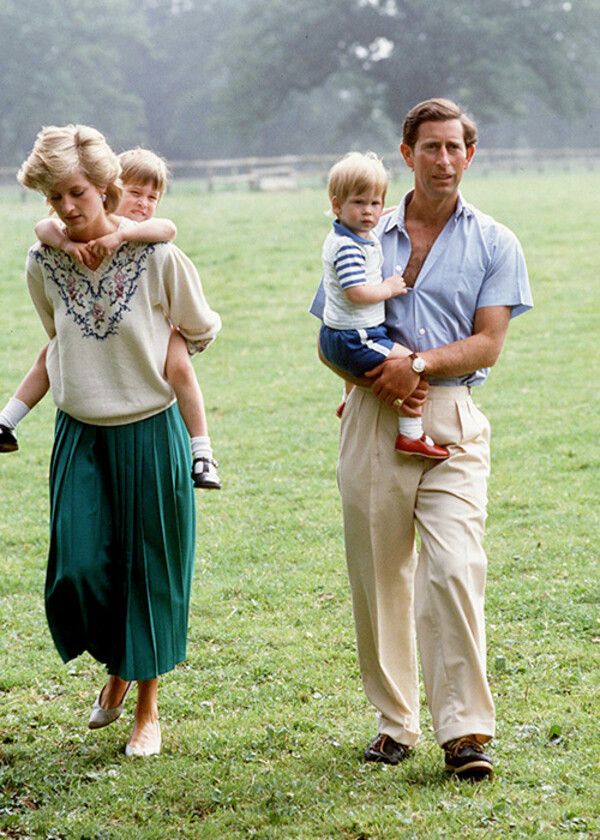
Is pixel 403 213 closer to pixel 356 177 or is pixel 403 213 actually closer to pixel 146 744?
pixel 356 177

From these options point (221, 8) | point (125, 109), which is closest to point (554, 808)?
point (125, 109)

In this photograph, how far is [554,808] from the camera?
172 inches

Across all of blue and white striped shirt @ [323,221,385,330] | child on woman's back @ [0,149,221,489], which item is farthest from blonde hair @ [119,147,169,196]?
blue and white striped shirt @ [323,221,385,330]

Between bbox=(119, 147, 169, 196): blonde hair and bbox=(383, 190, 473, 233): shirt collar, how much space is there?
2.82ft

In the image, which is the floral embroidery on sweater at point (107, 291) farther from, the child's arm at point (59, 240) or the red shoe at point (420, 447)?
the red shoe at point (420, 447)

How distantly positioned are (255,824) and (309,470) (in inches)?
227

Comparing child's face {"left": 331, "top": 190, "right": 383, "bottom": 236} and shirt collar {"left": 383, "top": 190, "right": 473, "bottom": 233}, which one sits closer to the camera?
child's face {"left": 331, "top": 190, "right": 383, "bottom": 236}

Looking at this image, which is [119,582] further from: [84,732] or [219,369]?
[219,369]

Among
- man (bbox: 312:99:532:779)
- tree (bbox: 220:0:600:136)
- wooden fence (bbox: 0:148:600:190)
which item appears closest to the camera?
man (bbox: 312:99:532:779)

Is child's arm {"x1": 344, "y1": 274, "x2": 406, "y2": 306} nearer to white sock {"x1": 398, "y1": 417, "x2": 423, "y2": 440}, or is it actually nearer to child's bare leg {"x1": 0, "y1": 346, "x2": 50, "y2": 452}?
white sock {"x1": 398, "y1": 417, "x2": 423, "y2": 440}

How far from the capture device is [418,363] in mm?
4480

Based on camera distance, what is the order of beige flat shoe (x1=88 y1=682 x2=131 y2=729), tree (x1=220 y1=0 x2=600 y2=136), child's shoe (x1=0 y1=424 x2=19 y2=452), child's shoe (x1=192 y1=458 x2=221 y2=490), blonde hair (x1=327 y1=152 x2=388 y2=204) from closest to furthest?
blonde hair (x1=327 y1=152 x2=388 y2=204) < child's shoe (x1=192 y1=458 x2=221 y2=490) < child's shoe (x1=0 y1=424 x2=19 y2=452) < beige flat shoe (x1=88 y1=682 x2=131 y2=729) < tree (x1=220 y1=0 x2=600 y2=136)

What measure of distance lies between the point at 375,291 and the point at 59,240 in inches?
43.3

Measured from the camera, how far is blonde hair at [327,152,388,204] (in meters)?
4.44
